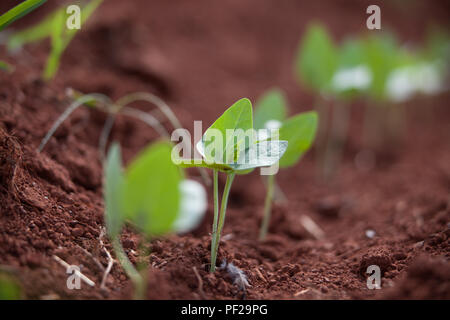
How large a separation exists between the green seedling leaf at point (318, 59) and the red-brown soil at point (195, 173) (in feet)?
1.40

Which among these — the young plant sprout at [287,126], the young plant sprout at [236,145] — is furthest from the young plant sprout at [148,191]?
the young plant sprout at [287,126]

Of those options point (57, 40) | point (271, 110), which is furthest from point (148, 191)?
point (57, 40)

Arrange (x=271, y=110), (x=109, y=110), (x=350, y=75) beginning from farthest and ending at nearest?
1. (x=350, y=75)
2. (x=109, y=110)
3. (x=271, y=110)

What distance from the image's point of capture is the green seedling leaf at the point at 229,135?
28.4 inches

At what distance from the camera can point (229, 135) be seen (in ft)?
2.42

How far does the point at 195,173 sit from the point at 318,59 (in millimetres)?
625

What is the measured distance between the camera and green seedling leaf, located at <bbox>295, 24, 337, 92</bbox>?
147 centimetres

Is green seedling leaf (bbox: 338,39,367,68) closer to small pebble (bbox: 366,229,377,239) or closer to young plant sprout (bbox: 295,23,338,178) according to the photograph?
young plant sprout (bbox: 295,23,338,178)

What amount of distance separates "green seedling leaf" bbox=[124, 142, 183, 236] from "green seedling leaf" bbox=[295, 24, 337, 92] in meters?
1.05

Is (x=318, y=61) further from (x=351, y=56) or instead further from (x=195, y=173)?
(x=195, y=173)

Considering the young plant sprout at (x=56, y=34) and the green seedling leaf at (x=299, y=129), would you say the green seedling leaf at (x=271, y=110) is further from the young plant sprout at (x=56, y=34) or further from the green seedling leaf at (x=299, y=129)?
the young plant sprout at (x=56, y=34)

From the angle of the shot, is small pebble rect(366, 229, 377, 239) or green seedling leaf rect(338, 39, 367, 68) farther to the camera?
green seedling leaf rect(338, 39, 367, 68)

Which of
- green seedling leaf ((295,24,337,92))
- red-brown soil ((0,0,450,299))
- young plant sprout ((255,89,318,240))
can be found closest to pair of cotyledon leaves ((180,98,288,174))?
young plant sprout ((255,89,318,240))
